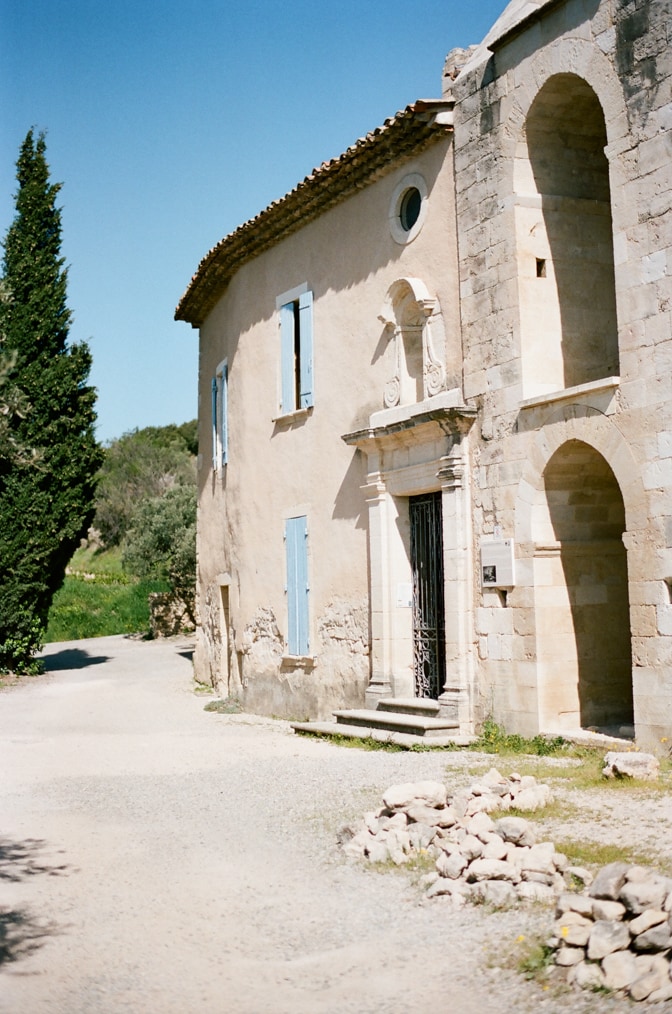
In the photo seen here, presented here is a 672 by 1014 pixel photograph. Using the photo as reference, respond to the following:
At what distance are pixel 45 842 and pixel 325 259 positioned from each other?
8.74 metres

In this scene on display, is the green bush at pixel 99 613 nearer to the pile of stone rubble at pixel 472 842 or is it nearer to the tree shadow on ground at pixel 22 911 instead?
the tree shadow on ground at pixel 22 911

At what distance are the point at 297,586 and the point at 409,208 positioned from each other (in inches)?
190

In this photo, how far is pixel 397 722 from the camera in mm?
10680

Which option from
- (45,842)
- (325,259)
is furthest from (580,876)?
(325,259)

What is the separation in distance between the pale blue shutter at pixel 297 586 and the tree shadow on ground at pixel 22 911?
6.96 metres

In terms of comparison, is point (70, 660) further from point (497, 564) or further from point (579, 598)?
point (579, 598)

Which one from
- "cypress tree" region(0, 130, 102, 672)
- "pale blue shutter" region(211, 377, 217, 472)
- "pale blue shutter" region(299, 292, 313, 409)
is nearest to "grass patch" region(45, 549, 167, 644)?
"cypress tree" region(0, 130, 102, 672)

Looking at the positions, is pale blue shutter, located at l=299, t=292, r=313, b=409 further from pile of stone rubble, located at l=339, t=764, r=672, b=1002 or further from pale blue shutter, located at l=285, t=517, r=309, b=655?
pile of stone rubble, located at l=339, t=764, r=672, b=1002

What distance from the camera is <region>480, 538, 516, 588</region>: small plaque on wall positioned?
398 inches

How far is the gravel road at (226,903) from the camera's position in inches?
161

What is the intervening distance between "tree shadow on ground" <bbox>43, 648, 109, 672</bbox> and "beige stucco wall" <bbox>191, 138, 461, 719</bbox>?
20.3ft

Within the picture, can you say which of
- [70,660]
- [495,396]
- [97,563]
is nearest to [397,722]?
[495,396]

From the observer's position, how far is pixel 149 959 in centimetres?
452

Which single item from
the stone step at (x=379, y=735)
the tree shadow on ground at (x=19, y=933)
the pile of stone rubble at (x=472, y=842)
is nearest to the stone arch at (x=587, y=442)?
the stone step at (x=379, y=735)
